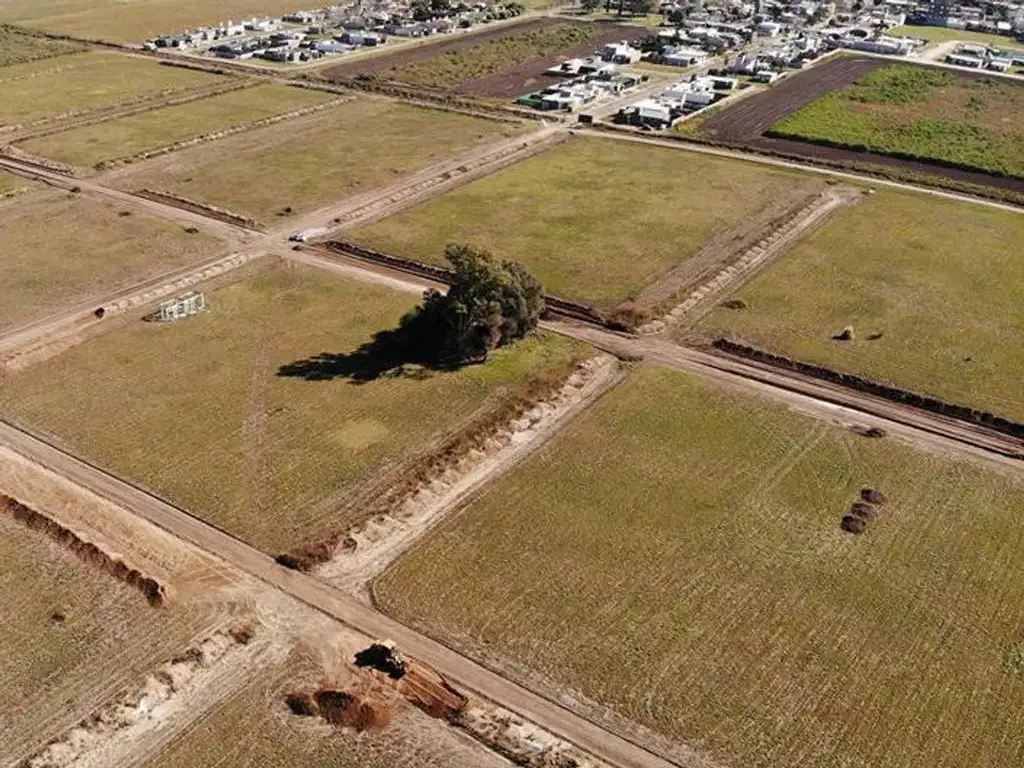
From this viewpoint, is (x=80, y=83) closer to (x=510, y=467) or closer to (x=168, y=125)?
(x=168, y=125)

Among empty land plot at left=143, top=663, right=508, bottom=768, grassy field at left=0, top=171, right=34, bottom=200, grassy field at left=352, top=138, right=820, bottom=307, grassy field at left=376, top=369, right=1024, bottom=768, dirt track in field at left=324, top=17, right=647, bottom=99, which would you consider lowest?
empty land plot at left=143, top=663, right=508, bottom=768

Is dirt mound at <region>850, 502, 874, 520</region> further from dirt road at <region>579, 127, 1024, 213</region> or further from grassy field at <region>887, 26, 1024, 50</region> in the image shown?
grassy field at <region>887, 26, 1024, 50</region>

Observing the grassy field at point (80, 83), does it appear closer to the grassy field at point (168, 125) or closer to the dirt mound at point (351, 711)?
the grassy field at point (168, 125)

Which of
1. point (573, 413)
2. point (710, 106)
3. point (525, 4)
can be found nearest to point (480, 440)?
point (573, 413)

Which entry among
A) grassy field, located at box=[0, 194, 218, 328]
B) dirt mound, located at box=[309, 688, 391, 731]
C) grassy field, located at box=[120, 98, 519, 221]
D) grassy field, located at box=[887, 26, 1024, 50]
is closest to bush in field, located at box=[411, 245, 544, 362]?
grassy field, located at box=[0, 194, 218, 328]

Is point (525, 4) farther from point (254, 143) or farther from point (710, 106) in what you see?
point (254, 143)

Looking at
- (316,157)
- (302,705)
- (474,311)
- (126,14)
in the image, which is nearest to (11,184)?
(316,157)

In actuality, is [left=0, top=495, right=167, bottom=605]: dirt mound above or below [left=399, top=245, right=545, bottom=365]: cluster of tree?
below

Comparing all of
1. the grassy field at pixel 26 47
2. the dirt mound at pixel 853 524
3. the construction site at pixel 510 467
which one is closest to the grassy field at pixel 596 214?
the construction site at pixel 510 467
